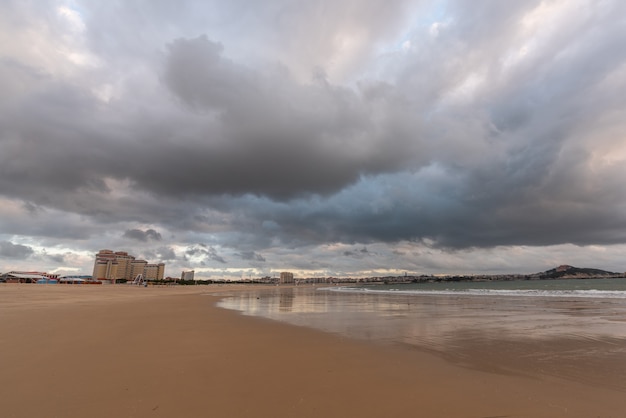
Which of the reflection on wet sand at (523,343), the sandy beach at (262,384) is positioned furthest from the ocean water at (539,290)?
the sandy beach at (262,384)

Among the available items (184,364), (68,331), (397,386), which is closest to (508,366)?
(397,386)

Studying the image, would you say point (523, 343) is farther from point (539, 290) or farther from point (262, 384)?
point (539, 290)

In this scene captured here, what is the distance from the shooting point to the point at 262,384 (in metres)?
6.18

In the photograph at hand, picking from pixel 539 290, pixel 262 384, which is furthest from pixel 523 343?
pixel 539 290

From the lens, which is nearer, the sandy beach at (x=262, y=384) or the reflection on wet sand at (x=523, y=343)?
the sandy beach at (x=262, y=384)

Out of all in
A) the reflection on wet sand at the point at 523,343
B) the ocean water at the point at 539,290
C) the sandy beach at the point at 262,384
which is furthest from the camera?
the ocean water at the point at 539,290

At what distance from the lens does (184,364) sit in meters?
7.55

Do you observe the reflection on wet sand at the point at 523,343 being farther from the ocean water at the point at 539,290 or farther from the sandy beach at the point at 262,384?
the ocean water at the point at 539,290

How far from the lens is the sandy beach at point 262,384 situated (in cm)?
503

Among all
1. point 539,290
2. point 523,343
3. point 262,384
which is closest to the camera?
point 262,384

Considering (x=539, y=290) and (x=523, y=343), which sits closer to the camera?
(x=523, y=343)

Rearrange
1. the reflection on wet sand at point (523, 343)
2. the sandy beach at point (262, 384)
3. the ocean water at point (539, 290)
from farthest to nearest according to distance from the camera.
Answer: the ocean water at point (539, 290), the reflection on wet sand at point (523, 343), the sandy beach at point (262, 384)

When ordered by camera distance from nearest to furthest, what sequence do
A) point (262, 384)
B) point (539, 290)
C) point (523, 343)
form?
point (262, 384)
point (523, 343)
point (539, 290)

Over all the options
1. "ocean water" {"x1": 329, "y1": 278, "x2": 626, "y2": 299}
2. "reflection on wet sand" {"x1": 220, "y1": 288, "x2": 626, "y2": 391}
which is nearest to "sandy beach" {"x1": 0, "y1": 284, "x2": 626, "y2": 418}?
"reflection on wet sand" {"x1": 220, "y1": 288, "x2": 626, "y2": 391}
